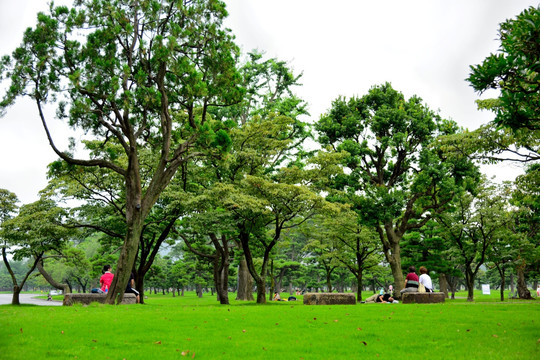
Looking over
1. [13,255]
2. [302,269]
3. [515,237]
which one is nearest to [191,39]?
[13,255]

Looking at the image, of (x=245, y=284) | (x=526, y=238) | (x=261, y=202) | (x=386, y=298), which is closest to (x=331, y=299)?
(x=386, y=298)

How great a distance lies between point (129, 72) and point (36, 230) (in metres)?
14.3

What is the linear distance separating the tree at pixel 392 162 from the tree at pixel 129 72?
983 cm

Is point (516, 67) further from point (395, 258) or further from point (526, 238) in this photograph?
point (526, 238)

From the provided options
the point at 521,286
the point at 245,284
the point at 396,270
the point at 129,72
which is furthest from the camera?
the point at 521,286

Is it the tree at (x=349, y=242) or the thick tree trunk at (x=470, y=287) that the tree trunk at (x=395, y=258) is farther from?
the thick tree trunk at (x=470, y=287)

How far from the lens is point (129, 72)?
1431 cm

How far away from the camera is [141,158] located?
72.6 feet

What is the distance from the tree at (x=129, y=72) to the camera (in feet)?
47.4

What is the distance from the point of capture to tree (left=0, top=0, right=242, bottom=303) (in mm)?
14438

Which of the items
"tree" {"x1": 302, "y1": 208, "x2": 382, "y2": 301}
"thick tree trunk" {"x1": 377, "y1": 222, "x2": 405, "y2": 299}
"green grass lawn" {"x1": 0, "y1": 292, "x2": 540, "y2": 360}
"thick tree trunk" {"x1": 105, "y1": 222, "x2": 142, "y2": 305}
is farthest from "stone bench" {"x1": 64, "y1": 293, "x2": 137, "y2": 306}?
"thick tree trunk" {"x1": 377, "y1": 222, "x2": 405, "y2": 299}

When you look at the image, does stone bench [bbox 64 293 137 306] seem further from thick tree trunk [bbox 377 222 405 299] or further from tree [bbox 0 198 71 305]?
thick tree trunk [bbox 377 222 405 299]

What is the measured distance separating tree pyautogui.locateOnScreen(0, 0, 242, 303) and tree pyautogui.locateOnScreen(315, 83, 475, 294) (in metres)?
9.83

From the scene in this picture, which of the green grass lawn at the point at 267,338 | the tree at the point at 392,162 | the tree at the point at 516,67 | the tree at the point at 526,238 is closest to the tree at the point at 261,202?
the tree at the point at 392,162
